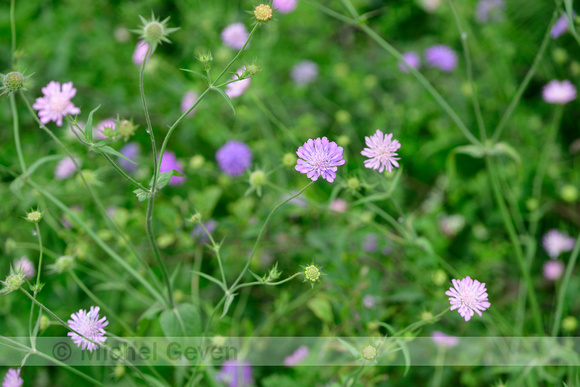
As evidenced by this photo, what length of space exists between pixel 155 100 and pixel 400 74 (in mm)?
751

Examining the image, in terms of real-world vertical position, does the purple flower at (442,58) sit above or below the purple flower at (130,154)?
above

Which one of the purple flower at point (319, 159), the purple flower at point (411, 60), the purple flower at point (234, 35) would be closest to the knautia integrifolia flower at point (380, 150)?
the purple flower at point (319, 159)

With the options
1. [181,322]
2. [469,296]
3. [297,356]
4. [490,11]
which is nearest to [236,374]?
[297,356]

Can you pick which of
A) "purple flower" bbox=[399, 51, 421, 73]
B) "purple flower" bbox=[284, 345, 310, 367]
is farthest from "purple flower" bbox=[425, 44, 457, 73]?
"purple flower" bbox=[284, 345, 310, 367]

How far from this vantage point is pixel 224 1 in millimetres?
1601

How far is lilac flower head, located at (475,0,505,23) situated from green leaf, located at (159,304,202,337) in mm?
1264

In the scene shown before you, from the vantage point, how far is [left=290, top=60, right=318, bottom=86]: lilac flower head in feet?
4.93

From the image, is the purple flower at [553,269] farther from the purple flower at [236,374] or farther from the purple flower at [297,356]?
the purple flower at [236,374]

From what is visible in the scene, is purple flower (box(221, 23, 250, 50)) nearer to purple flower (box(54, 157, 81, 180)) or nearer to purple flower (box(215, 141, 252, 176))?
purple flower (box(215, 141, 252, 176))

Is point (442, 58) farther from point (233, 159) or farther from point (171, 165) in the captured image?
point (171, 165)

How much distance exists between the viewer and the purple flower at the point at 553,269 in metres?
1.18

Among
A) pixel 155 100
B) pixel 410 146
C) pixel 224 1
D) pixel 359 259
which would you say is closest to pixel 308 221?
pixel 359 259

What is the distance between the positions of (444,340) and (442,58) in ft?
2.68

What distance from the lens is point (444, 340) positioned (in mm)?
993
